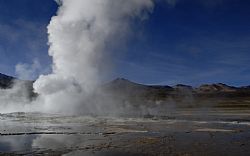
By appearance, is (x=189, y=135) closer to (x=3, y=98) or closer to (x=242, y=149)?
(x=242, y=149)

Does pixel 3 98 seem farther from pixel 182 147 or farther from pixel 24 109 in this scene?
pixel 182 147

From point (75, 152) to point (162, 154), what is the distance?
140 inches

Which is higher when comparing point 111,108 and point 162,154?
point 111,108

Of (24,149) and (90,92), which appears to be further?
(90,92)

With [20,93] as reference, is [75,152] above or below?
below

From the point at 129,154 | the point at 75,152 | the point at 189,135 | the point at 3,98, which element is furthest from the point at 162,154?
the point at 3,98

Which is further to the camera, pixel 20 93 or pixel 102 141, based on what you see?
pixel 20 93

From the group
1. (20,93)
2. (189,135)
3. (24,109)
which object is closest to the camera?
(189,135)

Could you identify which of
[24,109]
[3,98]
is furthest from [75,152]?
[3,98]

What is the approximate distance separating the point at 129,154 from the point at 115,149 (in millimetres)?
1362

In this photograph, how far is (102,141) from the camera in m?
19.7

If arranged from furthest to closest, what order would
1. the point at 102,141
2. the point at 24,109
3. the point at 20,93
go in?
1. the point at 20,93
2. the point at 24,109
3. the point at 102,141

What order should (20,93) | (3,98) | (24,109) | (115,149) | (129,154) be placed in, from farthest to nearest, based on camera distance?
(20,93), (3,98), (24,109), (115,149), (129,154)

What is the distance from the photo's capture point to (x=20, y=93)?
224 feet
